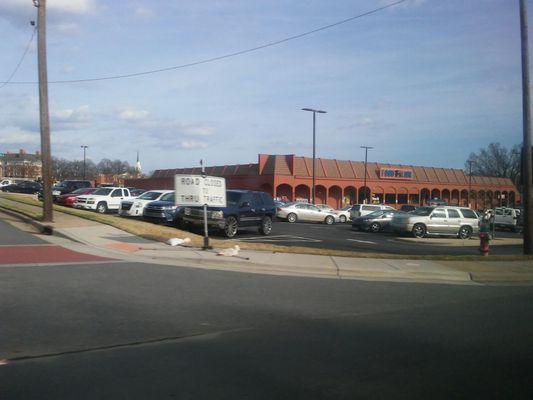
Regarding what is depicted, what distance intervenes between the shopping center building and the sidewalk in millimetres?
40741

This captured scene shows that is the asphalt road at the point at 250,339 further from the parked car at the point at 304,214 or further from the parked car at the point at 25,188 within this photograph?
the parked car at the point at 25,188

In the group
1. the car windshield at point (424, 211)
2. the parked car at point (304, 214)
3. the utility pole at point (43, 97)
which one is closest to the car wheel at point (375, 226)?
the car windshield at point (424, 211)

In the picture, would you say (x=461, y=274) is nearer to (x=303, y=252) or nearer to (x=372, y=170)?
(x=303, y=252)

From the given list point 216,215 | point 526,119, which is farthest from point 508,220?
point 216,215

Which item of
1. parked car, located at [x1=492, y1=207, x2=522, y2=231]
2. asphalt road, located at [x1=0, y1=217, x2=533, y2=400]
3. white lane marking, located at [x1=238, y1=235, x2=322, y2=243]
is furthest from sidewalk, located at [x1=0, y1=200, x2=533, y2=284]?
parked car, located at [x1=492, y1=207, x2=522, y2=231]

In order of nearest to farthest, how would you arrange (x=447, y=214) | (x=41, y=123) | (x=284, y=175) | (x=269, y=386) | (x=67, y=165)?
(x=269, y=386), (x=41, y=123), (x=447, y=214), (x=284, y=175), (x=67, y=165)

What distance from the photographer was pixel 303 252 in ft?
52.1

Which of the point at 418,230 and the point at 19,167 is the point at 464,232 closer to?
the point at 418,230

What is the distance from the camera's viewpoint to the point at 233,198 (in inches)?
818

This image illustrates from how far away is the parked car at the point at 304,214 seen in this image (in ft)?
117

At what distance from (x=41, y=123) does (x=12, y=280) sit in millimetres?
12463

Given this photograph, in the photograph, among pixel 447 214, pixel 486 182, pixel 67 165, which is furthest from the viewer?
pixel 67 165

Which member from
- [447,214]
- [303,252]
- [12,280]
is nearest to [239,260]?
[303,252]

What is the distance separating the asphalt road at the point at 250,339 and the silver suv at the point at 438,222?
16106 millimetres
